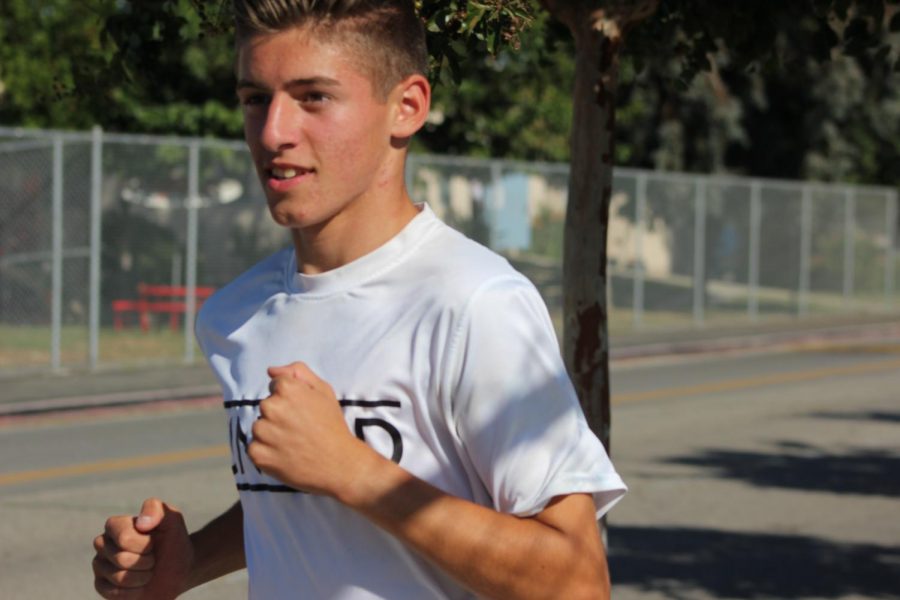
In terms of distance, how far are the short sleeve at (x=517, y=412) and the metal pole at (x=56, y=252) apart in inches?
618

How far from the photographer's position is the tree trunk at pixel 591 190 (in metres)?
4.89

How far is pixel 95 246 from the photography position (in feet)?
57.4

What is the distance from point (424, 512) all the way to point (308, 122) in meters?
0.54

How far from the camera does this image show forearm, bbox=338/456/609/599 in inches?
75.6

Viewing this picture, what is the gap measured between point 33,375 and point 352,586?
15.7m

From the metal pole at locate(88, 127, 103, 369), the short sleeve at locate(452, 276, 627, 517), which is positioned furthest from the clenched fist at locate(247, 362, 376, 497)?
the metal pole at locate(88, 127, 103, 369)

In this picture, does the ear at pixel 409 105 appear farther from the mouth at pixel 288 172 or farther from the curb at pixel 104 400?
the curb at pixel 104 400

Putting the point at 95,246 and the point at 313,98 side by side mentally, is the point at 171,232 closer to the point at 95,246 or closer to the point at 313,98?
the point at 95,246

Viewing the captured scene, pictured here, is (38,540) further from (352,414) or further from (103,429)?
(352,414)

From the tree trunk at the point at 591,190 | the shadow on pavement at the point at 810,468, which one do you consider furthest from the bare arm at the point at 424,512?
the shadow on pavement at the point at 810,468

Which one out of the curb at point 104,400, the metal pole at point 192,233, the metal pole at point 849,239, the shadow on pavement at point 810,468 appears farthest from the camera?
the metal pole at point 849,239

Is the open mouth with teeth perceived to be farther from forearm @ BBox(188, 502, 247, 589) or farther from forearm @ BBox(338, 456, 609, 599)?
forearm @ BBox(188, 502, 247, 589)

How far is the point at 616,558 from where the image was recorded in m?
8.34

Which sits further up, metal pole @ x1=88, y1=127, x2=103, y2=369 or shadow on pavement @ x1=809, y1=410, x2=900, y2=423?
metal pole @ x1=88, y1=127, x2=103, y2=369
